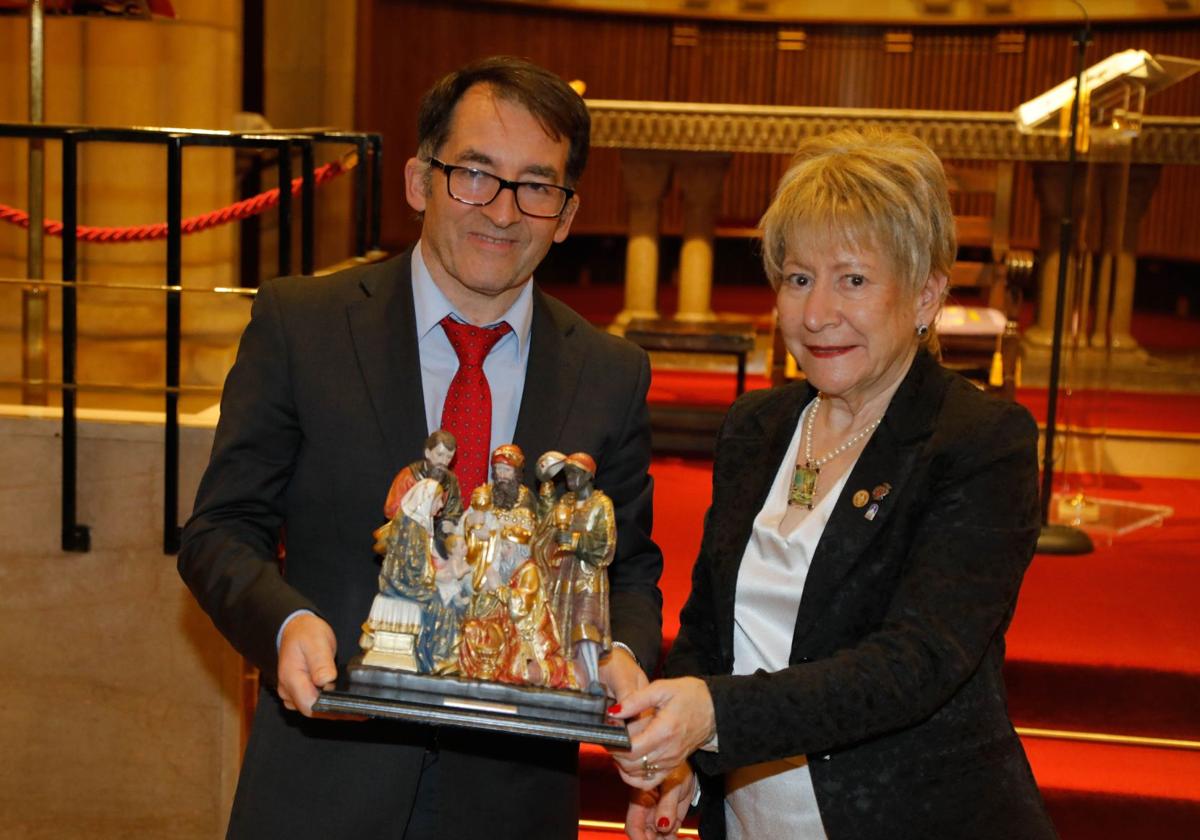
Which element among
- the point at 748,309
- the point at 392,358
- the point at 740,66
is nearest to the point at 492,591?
the point at 392,358

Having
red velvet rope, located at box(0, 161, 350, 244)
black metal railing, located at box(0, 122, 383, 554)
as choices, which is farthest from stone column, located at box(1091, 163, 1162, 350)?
black metal railing, located at box(0, 122, 383, 554)

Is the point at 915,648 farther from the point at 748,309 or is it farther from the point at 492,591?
the point at 748,309

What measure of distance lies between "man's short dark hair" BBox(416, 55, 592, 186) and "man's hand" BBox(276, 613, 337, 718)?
80 centimetres

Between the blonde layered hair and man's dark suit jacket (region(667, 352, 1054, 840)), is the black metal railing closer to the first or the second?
the blonde layered hair

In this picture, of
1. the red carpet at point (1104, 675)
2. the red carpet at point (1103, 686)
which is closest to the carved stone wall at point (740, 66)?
the red carpet at point (1104, 675)

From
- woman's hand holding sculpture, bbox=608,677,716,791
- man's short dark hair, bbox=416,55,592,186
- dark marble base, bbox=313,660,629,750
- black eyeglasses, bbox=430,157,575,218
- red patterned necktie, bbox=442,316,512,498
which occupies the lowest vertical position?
woman's hand holding sculpture, bbox=608,677,716,791

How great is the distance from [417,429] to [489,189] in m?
0.39

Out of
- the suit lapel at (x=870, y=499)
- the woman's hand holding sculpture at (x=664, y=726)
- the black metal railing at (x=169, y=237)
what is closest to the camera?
the woman's hand holding sculpture at (x=664, y=726)

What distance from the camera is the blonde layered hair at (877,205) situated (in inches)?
87.4

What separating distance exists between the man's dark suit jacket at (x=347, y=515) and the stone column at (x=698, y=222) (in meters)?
6.40

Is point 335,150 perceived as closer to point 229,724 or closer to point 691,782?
point 229,724

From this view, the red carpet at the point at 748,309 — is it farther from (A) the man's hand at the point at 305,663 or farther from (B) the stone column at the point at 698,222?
(A) the man's hand at the point at 305,663

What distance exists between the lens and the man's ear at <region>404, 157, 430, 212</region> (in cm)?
239

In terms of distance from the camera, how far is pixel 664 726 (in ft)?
6.68
